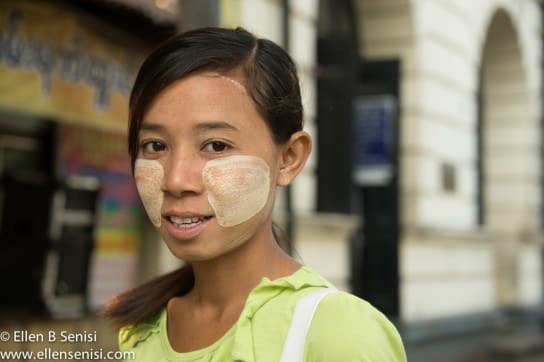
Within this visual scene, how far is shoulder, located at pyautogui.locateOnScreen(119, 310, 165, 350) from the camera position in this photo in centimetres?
190

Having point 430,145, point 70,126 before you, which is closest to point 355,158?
point 430,145

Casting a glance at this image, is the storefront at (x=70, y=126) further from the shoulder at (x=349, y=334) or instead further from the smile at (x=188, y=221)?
the shoulder at (x=349, y=334)

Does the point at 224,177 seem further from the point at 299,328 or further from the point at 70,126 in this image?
the point at 70,126

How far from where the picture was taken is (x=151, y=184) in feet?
5.80

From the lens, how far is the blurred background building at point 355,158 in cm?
622

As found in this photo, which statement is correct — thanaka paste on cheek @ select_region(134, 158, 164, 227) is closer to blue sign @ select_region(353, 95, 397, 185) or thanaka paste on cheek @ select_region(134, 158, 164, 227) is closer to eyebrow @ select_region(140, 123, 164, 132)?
eyebrow @ select_region(140, 123, 164, 132)

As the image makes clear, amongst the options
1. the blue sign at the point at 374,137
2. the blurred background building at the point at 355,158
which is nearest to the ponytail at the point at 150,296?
the blurred background building at the point at 355,158

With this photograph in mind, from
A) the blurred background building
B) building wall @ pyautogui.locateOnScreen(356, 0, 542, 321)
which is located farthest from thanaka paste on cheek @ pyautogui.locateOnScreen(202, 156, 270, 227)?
building wall @ pyautogui.locateOnScreen(356, 0, 542, 321)

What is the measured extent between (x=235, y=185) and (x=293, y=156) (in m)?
0.15

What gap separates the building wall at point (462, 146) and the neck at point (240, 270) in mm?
8353

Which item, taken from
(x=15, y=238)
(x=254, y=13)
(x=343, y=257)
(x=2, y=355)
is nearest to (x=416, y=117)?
(x=343, y=257)

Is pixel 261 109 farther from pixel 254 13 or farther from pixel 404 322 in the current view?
pixel 404 322

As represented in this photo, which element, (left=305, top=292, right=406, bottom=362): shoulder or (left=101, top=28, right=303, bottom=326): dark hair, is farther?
(left=101, top=28, right=303, bottom=326): dark hair

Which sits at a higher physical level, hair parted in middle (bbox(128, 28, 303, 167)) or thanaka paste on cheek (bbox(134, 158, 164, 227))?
hair parted in middle (bbox(128, 28, 303, 167))
